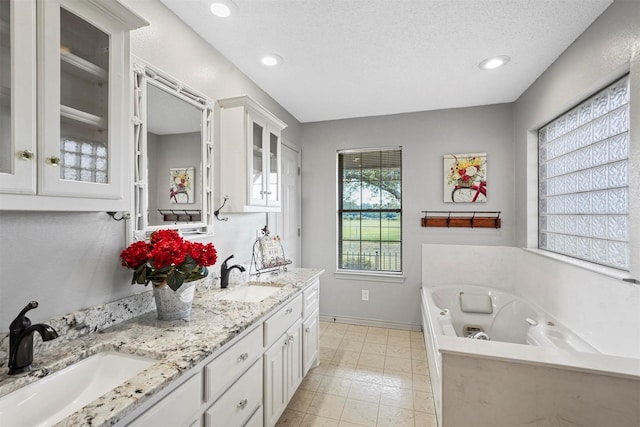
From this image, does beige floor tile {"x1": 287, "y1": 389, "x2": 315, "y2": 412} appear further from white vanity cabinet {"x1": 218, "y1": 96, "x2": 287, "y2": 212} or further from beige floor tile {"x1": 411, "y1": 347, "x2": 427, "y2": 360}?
white vanity cabinet {"x1": 218, "y1": 96, "x2": 287, "y2": 212}

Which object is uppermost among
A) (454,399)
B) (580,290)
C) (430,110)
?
(430,110)

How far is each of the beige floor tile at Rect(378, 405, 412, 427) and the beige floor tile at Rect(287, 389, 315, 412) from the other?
1.68 feet

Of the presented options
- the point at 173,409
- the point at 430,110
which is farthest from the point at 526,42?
the point at 173,409

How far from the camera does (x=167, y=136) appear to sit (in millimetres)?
1679

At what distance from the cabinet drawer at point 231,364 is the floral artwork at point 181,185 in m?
0.89

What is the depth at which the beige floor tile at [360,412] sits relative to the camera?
194cm

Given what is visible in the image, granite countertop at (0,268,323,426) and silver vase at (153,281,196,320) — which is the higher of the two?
silver vase at (153,281,196,320)

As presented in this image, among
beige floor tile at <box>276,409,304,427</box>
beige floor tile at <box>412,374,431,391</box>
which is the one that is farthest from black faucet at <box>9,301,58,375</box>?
beige floor tile at <box>412,374,431,391</box>

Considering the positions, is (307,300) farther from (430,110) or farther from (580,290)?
(430,110)

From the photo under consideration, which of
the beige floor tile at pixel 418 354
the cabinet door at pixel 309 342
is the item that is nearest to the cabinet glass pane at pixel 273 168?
the cabinet door at pixel 309 342

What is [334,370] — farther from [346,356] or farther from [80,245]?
[80,245]

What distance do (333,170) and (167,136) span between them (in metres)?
2.24

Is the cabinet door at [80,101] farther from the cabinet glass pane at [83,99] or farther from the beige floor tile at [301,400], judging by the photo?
the beige floor tile at [301,400]

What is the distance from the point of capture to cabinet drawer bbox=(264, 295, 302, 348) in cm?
163
